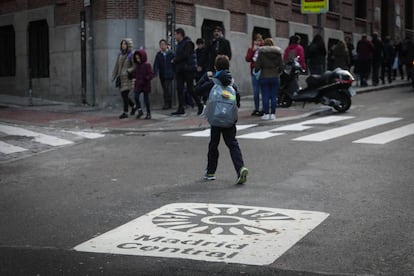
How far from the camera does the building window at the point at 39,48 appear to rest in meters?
21.9

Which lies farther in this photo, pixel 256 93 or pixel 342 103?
pixel 342 103

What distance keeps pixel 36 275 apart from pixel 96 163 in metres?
5.48

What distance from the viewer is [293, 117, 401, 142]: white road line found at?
40.2 feet

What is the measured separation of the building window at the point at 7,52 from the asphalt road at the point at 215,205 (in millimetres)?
12071

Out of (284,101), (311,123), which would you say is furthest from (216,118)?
(284,101)

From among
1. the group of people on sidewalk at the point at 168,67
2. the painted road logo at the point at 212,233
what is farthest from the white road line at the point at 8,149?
the painted road logo at the point at 212,233

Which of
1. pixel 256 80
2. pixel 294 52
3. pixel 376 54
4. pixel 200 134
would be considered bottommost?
pixel 200 134

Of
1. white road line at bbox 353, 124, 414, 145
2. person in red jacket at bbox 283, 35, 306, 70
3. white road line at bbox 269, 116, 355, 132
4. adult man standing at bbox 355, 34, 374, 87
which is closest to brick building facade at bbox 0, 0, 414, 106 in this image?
adult man standing at bbox 355, 34, 374, 87

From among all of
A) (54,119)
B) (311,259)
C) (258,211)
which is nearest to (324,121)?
(54,119)

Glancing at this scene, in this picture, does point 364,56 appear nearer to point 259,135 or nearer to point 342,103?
point 342,103

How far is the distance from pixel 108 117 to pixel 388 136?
7028 millimetres

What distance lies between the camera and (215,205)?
283 inches

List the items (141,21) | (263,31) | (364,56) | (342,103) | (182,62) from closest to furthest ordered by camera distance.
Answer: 1. (342,103)
2. (182,62)
3. (141,21)
4. (364,56)
5. (263,31)

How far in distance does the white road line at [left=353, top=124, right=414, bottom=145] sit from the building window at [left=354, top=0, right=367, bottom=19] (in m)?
20.7
